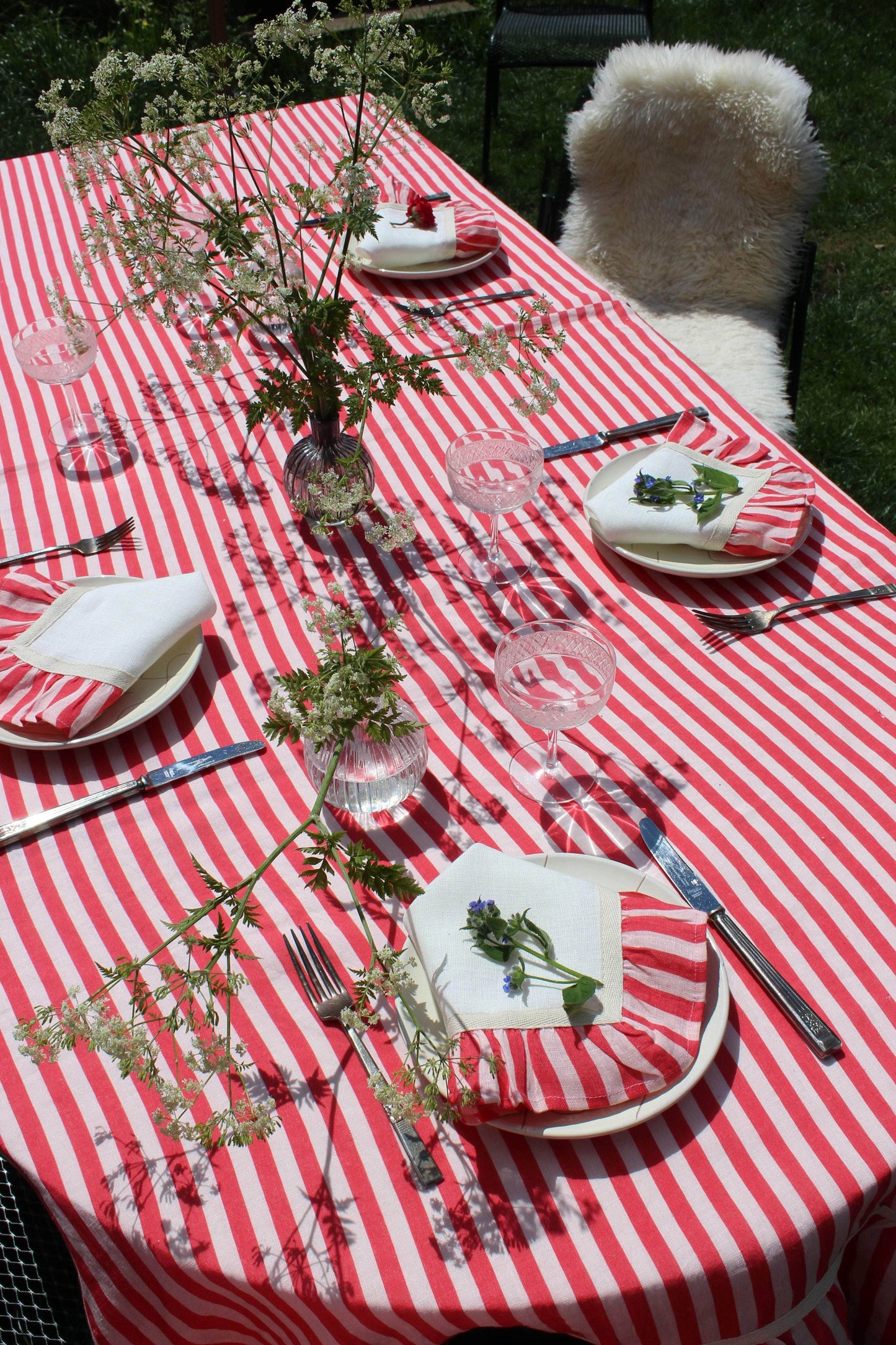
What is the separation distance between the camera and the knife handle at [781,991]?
1.19 metres

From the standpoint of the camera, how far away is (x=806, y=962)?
129 cm

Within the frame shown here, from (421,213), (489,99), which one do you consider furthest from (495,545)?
(489,99)

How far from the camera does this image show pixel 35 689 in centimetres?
155

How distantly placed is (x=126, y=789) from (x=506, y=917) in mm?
606

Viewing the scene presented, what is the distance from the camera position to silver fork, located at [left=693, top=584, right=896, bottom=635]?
1.69 meters

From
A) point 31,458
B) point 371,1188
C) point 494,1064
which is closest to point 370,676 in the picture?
point 494,1064

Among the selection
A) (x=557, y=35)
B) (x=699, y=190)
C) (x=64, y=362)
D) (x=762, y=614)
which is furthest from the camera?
(x=557, y=35)

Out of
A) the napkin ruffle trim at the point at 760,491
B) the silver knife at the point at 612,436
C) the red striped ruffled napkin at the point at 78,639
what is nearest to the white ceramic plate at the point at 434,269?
the silver knife at the point at 612,436

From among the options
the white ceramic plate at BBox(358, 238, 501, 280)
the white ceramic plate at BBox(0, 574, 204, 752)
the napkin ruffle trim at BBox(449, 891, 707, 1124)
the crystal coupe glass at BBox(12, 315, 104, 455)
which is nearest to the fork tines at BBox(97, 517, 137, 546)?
the white ceramic plate at BBox(0, 574, 204, 752)

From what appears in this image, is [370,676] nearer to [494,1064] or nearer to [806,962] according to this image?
[494,1064]

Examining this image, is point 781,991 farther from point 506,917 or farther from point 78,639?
point 78,639

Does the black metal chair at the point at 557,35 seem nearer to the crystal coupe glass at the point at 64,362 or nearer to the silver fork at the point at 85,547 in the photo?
the crystal coupe glass at the point at 64,362

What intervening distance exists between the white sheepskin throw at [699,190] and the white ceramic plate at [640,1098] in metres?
2.09

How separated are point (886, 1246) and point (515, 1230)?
0.55 m
